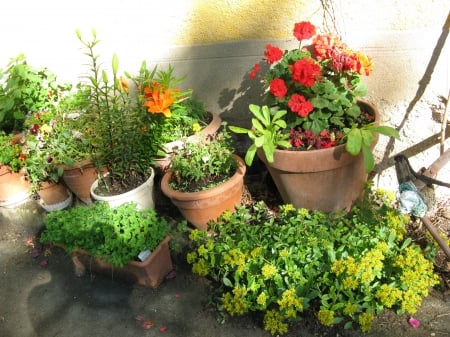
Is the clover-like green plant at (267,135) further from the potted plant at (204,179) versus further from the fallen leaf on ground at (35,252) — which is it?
the fallen leaf on ground at (35,252)

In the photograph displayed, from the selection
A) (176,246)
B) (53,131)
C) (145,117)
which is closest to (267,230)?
(176,246)

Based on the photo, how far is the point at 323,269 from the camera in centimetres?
223

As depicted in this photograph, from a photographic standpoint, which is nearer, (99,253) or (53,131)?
(99,253)

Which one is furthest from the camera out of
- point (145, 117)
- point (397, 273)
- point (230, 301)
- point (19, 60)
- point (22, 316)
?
point (19, 60)

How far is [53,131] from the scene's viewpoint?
335 cm

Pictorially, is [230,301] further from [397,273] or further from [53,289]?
[53,289]

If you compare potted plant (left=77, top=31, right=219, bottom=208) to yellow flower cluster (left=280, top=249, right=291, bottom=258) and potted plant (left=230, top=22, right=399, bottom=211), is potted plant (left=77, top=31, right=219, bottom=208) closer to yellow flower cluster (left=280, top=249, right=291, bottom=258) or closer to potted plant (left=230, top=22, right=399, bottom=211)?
potted plant (left=230, top=22, right=399, bottom=211)

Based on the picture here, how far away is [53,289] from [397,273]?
7.34 feet

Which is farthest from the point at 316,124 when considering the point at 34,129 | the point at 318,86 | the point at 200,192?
the point at 34,129

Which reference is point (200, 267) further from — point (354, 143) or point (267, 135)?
point (354, 143)

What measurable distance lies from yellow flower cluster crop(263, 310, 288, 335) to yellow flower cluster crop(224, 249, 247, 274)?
0.89ft

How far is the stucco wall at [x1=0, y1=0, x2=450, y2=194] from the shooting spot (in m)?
2.75

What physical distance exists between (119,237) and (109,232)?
67mm

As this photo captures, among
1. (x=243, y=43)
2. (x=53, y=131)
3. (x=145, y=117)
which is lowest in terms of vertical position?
(x=53, y=131)
